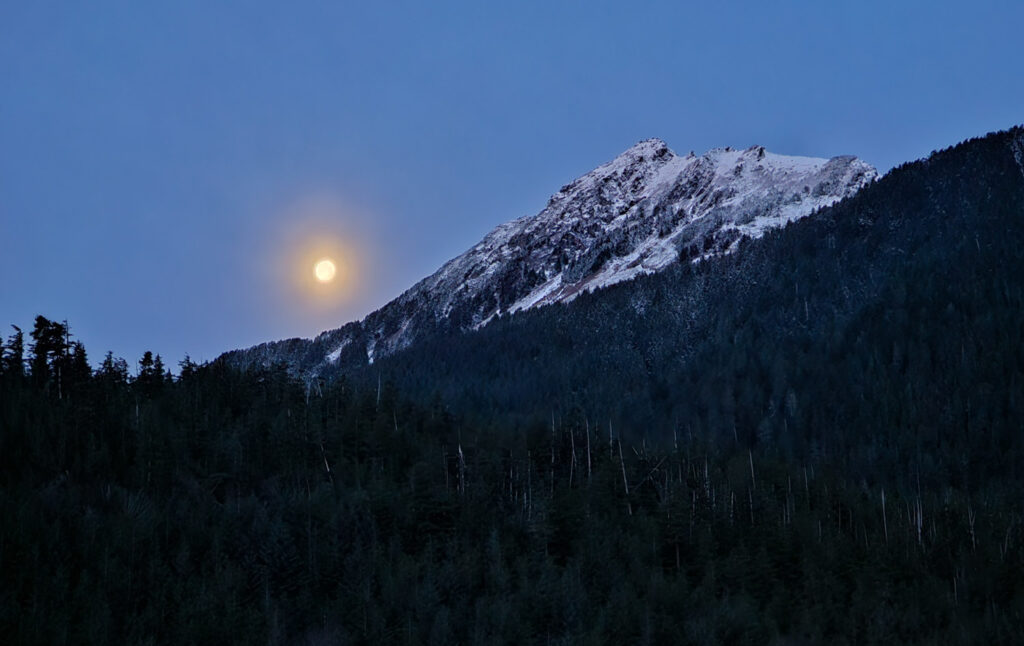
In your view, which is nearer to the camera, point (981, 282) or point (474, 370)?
point (981, 282)

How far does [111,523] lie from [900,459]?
9966 cm

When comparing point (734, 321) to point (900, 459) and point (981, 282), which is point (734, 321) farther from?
point (900, 459)

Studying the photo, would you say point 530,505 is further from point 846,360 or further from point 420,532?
point 846,360

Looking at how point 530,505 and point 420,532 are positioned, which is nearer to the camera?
point 420,532

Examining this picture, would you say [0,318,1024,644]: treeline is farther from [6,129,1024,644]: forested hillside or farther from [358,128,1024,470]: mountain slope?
[358,128,1024,470]: mountain slope

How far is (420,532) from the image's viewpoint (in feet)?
322

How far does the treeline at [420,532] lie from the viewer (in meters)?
80.8

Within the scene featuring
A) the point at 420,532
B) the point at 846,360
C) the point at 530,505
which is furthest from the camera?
the point at 846,360

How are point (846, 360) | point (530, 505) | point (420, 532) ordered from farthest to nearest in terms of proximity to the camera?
point (846, 360) → point (530, 505) → point (420, 532)

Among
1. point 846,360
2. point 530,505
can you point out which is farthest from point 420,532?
point 846,360

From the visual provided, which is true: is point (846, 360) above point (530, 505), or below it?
above

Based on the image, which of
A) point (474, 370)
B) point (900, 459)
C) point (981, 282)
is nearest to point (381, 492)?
point (900, 459)

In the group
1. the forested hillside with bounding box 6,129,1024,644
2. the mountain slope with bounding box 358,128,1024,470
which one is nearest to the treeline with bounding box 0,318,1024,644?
the forested hillside with bounding box 6,129,1024,644

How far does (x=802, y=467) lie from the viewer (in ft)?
422
